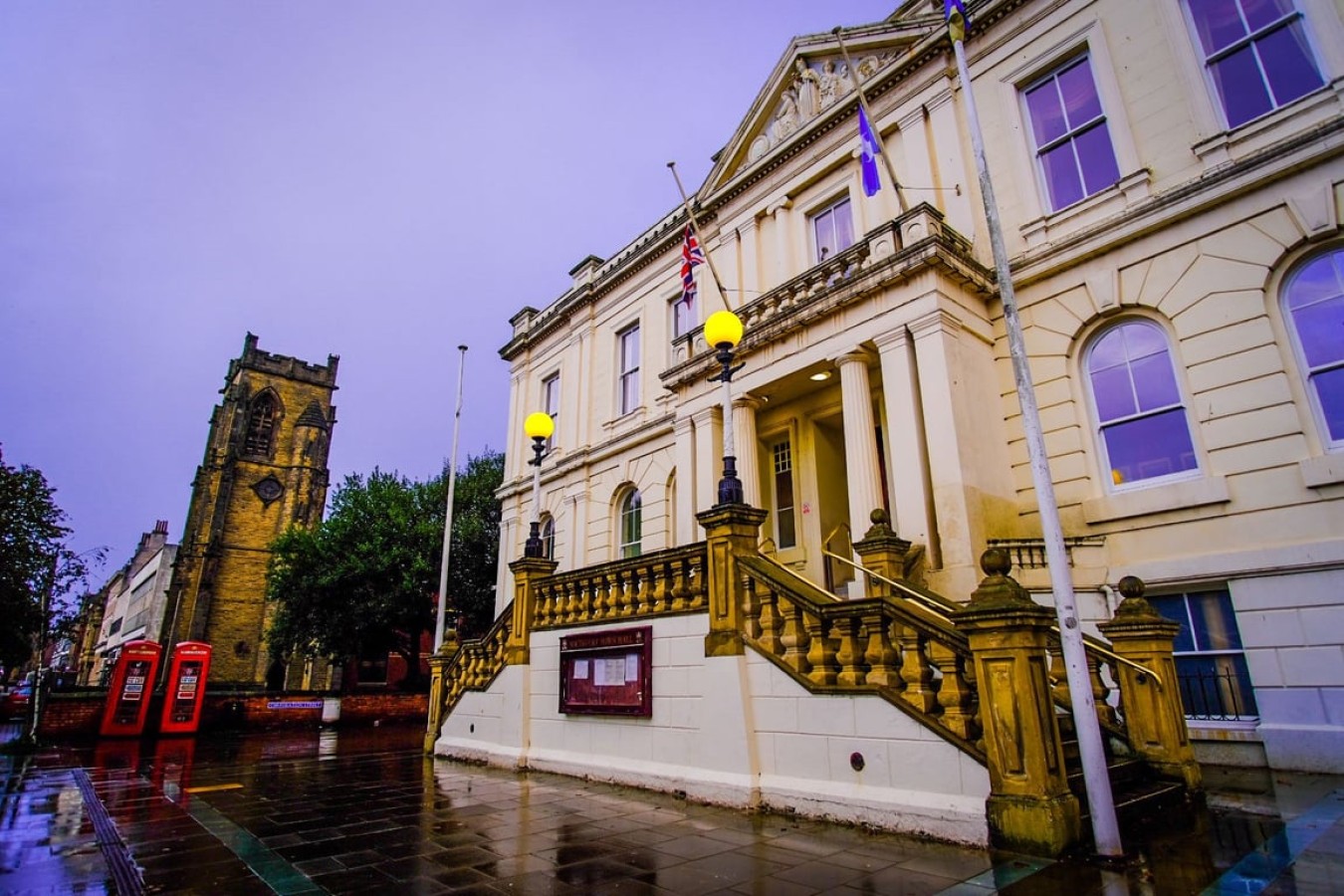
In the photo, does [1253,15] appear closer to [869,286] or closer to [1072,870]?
[869,286]

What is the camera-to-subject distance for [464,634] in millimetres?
28328

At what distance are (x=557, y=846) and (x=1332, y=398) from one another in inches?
390

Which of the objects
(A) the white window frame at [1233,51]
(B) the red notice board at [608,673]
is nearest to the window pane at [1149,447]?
(A) the white window frame at [1233,51]

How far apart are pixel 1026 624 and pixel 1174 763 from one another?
2906 mm

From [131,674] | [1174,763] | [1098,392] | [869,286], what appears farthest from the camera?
[131,674]

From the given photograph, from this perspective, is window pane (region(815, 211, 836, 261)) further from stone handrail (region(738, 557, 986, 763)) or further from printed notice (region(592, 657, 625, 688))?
printed notice (region(592, 657, 625, 688))

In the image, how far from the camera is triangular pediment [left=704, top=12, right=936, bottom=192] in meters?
14.1

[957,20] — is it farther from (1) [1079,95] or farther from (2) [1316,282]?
(2) [1316,282]

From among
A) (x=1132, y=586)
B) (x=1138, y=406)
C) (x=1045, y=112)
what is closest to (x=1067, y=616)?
(x=1132, y=586)

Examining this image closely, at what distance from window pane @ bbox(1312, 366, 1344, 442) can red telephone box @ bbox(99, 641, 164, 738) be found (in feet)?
79.3

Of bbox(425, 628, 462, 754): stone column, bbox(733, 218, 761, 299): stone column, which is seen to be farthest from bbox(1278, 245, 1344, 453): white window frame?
bbox(425, 628, 462, 754): stone column

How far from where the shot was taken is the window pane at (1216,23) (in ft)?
32.2

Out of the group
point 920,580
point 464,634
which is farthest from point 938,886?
point 464,634

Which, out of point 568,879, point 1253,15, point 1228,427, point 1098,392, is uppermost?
point 1253,15
